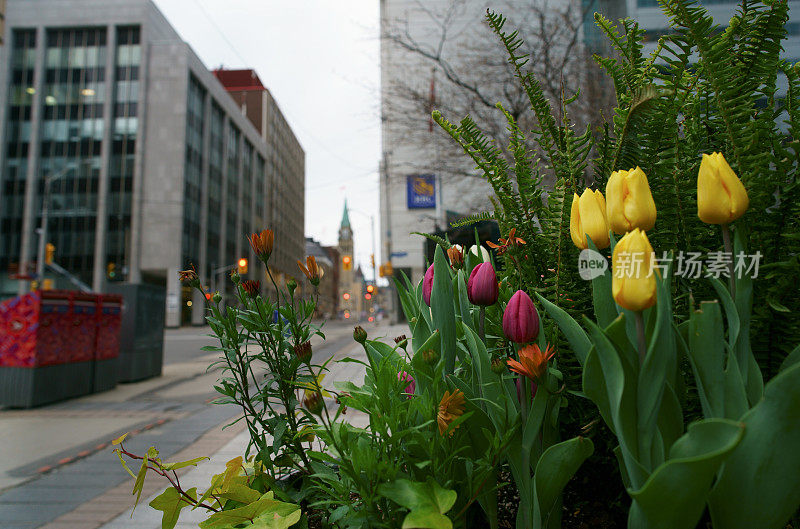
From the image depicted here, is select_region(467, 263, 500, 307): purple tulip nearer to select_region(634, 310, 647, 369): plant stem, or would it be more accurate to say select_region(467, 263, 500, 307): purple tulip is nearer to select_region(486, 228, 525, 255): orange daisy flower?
Result: select_region(486, 228, 525, 255): orange daisy flower

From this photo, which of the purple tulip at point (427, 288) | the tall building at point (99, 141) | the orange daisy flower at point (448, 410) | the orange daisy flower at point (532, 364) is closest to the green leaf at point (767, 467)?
the orange daisy flower at point (532, 364)

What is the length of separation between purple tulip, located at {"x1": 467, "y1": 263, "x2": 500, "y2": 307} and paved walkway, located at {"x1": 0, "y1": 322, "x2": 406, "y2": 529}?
0.86ft

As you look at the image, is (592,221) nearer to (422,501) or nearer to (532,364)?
(532,364)

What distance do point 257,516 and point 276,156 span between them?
224 ft

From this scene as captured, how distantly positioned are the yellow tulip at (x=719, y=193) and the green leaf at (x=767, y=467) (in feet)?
0.91

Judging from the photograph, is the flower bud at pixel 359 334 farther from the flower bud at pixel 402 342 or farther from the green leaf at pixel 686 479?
the green leaf at pixel 686 479

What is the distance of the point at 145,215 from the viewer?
36.8 meters

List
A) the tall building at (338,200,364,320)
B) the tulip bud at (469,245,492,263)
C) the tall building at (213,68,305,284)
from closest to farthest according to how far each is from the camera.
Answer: the tulip bud at (469,245,492,263) → the tall building at (213,68,305,284) → the tall building at (338,200,364,320)

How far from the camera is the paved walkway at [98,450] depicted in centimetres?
266

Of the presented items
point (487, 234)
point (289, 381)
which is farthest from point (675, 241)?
point (487, 234)

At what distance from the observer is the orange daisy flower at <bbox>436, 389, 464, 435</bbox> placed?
0.86 metres

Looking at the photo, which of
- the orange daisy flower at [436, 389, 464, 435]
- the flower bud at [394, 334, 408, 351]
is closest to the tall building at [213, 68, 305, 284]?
the flower bud at [394, 334, 408, 351]

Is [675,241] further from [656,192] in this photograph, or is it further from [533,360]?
[533,360]

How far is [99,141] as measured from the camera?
3734 cm
